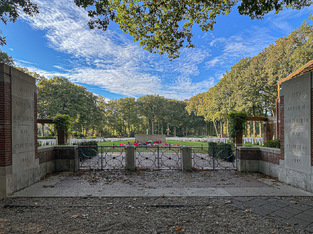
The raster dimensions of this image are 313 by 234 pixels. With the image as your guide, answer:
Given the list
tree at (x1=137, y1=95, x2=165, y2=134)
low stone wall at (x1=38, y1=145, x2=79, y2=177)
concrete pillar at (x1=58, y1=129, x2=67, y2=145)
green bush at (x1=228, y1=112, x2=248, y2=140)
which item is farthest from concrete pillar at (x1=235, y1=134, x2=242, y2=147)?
tree at (x1=137, y1=95, x2=165, y2=134)

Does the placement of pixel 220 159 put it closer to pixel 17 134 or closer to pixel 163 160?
pixel 163 160

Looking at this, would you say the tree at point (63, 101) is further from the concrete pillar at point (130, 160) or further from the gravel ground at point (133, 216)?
the gravel ground at point (133, 216)

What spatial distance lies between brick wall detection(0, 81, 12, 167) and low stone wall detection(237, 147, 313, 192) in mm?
9560

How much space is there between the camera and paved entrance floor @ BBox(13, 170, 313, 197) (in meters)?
5.39

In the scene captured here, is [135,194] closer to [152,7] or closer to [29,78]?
[29,78]

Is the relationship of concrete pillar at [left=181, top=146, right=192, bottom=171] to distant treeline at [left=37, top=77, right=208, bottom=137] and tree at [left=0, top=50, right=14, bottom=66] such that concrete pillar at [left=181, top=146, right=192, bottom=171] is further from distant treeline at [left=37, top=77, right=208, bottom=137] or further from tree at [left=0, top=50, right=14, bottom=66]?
distant treeline at [left=37, top=77, right=208, bottom=137]

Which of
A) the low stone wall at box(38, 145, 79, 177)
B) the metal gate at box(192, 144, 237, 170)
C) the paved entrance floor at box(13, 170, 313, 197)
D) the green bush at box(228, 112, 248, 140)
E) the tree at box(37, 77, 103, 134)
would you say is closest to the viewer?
the paved entrance floor at box(13, 170, 313, 197)

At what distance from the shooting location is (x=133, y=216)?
12.7ft

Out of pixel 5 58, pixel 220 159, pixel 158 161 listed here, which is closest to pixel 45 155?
pixel 158 161

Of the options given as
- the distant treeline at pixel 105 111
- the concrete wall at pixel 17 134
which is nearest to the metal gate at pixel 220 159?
the concrete wall at pixel 17 134

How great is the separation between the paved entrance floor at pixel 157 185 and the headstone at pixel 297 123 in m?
1.02

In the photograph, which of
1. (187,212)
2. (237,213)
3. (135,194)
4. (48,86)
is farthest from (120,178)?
(48,86)

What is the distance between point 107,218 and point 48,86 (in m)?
29.3

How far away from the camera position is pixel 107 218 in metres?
3.78
